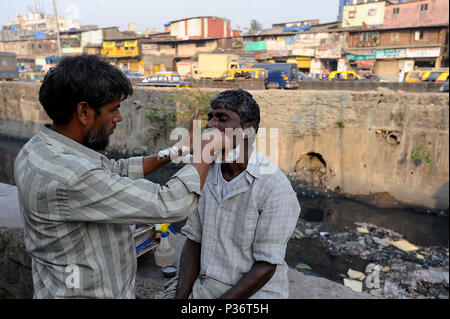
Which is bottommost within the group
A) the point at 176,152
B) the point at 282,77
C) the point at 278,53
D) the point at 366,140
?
the point at 366,140

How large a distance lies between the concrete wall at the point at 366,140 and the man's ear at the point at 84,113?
9963 mm

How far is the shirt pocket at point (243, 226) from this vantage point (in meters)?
1.71

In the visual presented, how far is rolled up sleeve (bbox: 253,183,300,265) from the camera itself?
5.34 ft

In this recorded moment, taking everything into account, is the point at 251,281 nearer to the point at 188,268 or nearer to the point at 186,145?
the point at 188,268

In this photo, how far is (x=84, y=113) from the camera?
119 centimetres

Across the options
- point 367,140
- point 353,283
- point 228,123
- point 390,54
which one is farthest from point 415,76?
point 228,123

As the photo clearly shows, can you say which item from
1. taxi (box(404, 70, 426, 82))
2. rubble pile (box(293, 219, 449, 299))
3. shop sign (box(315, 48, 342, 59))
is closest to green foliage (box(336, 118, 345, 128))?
rubble pile (box(293, 219, 449, 299))

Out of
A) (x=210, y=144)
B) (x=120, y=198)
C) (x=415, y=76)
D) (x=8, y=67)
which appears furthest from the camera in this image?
(x=8, y=67)

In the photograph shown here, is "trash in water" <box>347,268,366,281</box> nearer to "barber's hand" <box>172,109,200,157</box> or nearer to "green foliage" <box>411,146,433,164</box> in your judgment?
"green foliage" <box>411,146,433,164</box>

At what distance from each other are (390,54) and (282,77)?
10657mm

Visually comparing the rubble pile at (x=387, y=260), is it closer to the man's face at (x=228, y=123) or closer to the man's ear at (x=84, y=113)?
the man's face at (x=228, y=123)
